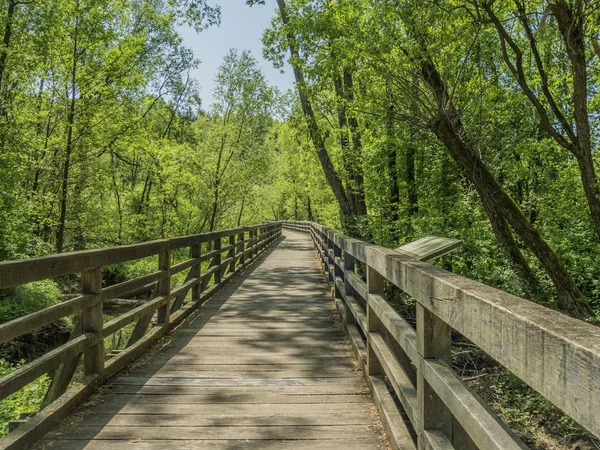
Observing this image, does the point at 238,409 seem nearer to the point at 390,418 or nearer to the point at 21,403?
the point at 390,418

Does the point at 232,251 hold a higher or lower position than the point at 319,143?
lower

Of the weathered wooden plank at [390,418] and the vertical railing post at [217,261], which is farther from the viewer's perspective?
the vertical railing post at [217,261]

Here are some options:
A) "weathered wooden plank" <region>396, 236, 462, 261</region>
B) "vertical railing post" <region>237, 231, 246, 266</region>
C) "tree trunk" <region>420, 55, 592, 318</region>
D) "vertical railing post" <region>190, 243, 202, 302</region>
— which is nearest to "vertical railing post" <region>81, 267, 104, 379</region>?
"weathered wooden plank" <region>396, 236, 462, 261</region>

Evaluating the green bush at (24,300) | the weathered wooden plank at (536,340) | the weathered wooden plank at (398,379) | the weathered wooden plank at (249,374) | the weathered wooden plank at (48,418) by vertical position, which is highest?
the weathered wooden plank at (536,340)

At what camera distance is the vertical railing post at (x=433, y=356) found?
2.22 meters

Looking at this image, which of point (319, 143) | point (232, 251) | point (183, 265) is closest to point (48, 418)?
point (183, 265)

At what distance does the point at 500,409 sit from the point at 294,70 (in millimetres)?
10305

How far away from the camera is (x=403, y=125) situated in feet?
33.4

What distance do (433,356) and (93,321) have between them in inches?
105

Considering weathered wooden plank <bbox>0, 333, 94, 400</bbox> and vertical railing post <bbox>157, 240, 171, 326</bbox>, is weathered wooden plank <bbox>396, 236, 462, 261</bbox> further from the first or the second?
vertical railing post <bbox>157, 240, 171, 326</bbox>

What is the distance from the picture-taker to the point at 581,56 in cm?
645

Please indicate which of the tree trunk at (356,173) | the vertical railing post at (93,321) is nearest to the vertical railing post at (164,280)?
the vertical railing post at (93,321)

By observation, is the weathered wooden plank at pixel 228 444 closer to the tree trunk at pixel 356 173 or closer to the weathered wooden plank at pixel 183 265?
the weathered wooden plank at pixel 183 265

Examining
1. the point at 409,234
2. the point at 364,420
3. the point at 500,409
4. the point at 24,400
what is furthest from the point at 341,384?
the point at 409,234
